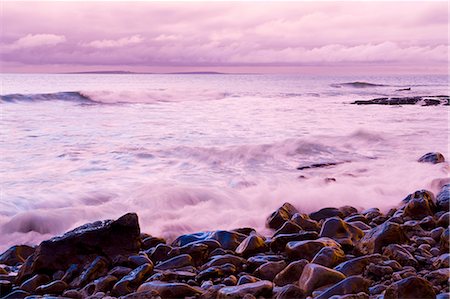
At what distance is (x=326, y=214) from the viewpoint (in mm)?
4848

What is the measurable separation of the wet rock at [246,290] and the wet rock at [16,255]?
77.5 inches

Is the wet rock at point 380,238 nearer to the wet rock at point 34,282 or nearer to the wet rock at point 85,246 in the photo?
the wet rock at point 85,246

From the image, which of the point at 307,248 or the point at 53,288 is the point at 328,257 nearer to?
the point at 307,248

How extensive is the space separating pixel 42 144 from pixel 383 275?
853 centimetres

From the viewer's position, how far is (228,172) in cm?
751

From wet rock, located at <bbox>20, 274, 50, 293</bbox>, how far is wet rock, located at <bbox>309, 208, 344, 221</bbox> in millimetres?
2541

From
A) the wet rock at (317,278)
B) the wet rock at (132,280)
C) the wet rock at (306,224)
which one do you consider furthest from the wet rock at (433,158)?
the wet rock at (132,280)

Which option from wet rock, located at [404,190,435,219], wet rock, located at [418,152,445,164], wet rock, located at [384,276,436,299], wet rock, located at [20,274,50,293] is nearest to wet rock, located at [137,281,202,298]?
wet rock, located at [20,274,50,293]

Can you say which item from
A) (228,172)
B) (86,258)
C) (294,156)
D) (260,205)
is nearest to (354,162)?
(294,156)

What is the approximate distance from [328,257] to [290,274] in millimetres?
306

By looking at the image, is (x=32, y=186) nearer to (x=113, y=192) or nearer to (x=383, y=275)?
(x=113, y=192)

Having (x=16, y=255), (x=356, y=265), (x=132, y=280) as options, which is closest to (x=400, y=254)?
(x=356, y=265)

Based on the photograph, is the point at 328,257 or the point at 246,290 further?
the point at 328,257

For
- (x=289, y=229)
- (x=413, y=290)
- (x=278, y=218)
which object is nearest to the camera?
(x=413, y=290)
